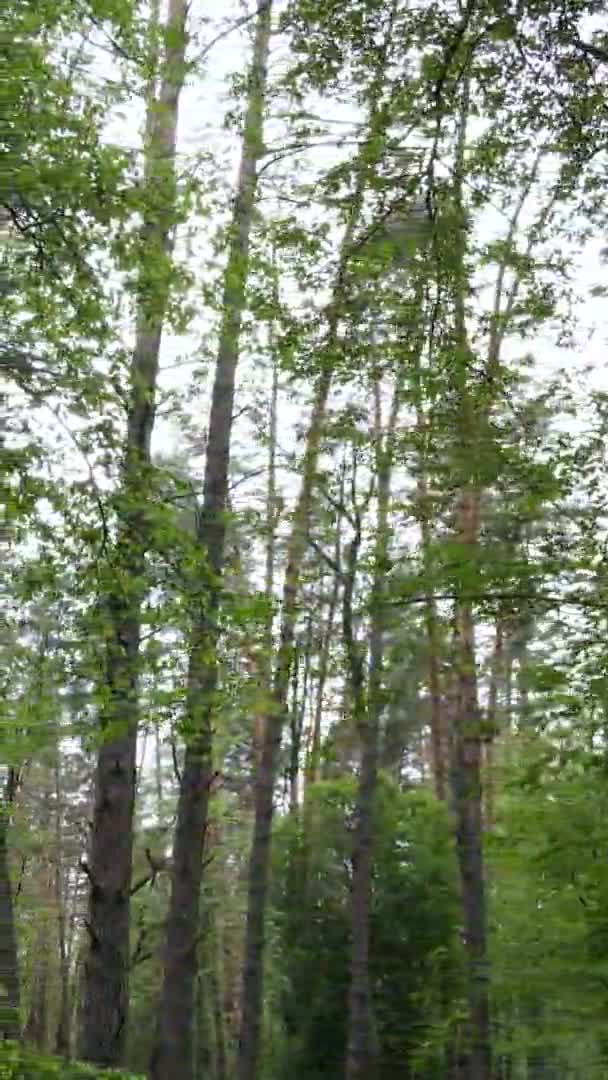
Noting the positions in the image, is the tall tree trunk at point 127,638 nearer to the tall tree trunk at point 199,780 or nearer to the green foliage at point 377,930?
the tall tree trunk at point 199,780

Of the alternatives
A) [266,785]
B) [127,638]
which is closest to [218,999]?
[266,785]

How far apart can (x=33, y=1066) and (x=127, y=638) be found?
5.25 m

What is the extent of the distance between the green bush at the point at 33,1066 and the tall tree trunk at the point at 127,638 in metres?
3.62

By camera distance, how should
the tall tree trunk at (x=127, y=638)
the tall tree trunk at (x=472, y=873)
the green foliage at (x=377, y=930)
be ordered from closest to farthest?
the tall tree trunk at (x=127, y=638), the tall tree trunk at (x=472, y=873), the green foliage at (x=377, y=930)

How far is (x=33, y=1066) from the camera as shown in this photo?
6.26 ft

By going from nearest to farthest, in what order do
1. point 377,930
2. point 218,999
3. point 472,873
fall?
1. point 472,873
2. point 377,930
3. point 218,999

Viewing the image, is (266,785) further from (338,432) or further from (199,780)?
(338,432)

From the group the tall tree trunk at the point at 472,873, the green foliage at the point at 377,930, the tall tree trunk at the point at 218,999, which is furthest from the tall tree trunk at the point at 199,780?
the tall tree trunk at the point at 218,999

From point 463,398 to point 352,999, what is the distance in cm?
956

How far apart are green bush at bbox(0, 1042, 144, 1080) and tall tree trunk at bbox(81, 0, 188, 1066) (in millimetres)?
3623

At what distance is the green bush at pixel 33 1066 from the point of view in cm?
180

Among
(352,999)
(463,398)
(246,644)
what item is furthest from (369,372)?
(352,999)

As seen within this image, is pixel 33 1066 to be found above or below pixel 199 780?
below

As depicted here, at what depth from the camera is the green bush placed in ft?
5.92
